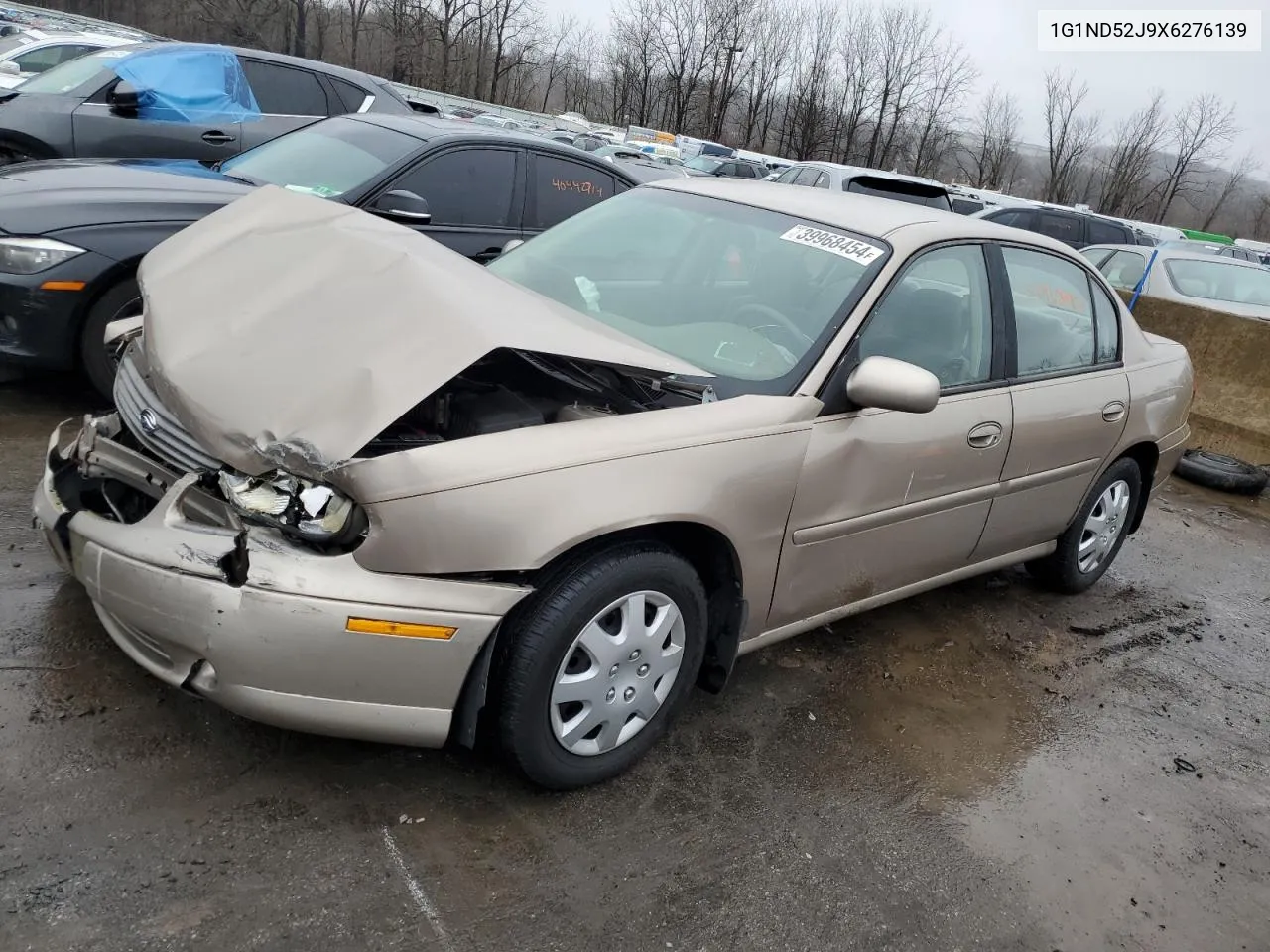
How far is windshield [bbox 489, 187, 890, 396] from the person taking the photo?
292 centimetres

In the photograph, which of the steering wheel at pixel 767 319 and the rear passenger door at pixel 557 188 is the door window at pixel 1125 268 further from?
the steering wheel at pixel 767 319

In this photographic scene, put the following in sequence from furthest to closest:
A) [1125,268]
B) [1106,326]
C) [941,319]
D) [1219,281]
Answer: [1125,268]
[1219,281]
[1106,326]
[941,319]

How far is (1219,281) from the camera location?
32.5ft

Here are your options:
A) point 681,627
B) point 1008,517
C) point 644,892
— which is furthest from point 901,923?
point 1008,517

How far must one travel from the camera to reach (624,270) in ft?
11.0

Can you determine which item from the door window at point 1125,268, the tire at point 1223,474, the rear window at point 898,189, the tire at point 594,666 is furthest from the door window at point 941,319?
the door window at point 1125,268

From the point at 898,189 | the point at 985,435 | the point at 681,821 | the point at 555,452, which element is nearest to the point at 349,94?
the point at 898,189

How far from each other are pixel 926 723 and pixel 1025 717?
439mm

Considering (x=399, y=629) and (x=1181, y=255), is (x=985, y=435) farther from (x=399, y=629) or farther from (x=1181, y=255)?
(x=1181, y=255)

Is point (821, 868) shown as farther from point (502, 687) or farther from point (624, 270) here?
point (624, 270)

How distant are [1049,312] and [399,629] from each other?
293 centimetres

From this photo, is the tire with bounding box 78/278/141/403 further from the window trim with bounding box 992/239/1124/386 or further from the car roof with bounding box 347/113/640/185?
the window trim with bounding box 992/239/1124/386

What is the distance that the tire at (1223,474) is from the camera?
6.91 meters

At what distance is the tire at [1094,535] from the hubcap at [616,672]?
2.46 meters
